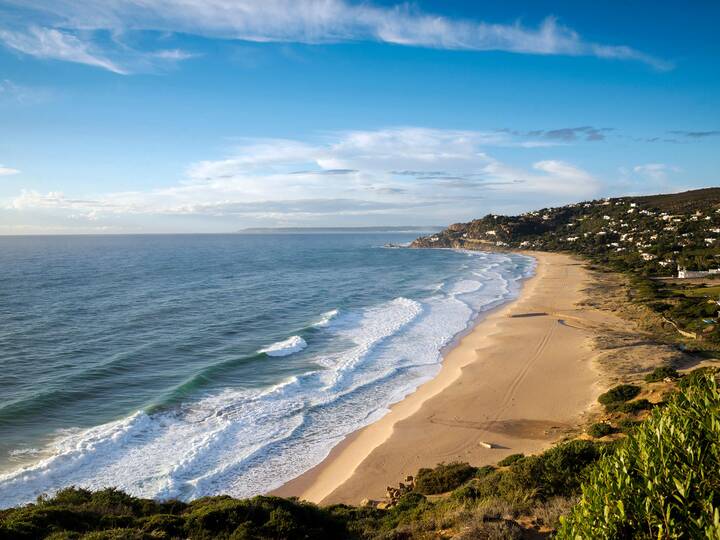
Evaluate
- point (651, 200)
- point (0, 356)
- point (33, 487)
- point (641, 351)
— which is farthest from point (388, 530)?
point (651, 200)

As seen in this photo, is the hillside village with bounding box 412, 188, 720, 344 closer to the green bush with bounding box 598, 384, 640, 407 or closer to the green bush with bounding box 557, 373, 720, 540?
the green bush with bounding box 598, 384, 640, 407

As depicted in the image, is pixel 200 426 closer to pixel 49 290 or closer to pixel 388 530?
pixel 388 530

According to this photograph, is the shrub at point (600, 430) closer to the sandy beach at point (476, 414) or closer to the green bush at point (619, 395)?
the sandy beach at point (476, 414)

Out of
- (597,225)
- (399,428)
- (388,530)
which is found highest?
(597,225)

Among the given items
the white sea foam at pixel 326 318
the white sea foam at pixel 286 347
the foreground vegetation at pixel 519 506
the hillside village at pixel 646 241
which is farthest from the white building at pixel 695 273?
the foreground vegetation at pixel 519 506

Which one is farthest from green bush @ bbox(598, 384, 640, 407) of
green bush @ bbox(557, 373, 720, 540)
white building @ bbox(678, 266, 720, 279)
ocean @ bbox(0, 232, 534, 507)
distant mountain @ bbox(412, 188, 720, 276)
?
distant mountain @ bbox(412, 188, 720, 276)

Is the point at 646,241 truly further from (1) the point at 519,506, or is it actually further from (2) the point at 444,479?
(1) the point at 519,506
